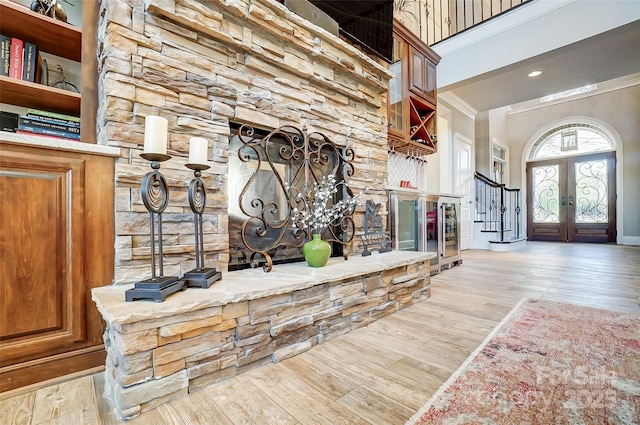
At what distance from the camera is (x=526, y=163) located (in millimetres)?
7504

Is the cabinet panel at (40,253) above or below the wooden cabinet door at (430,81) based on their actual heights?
below

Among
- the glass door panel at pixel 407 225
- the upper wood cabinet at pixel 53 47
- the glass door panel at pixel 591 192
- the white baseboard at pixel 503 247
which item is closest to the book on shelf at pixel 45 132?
the upper wood cabinet at pixel 53 47

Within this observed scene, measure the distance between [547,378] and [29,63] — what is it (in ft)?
9.25

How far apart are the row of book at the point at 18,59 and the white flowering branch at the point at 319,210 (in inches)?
60.7

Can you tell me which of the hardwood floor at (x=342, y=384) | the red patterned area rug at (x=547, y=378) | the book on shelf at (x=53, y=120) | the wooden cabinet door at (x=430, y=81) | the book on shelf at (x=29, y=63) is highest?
the wooden cabinet door at (x=430, y=81)

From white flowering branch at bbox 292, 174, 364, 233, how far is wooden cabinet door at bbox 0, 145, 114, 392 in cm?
105

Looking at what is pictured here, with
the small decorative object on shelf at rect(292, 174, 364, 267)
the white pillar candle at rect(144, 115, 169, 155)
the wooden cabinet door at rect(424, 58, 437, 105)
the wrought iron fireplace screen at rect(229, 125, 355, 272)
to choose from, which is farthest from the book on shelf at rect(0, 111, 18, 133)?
the wooden cabinet door at rect(424, 58, 437, 105)

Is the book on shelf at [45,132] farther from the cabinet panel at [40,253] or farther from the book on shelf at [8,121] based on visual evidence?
the cabinet panel at [40,253]

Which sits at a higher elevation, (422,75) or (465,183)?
(422,75)

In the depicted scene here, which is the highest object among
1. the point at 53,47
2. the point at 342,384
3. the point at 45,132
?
the point at 53,47

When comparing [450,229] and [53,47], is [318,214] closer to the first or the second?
[53,47]

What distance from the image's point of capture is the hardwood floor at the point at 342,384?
0.98 meters

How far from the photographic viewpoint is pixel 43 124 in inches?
59.7

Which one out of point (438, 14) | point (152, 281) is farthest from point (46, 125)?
point (438, 14)
